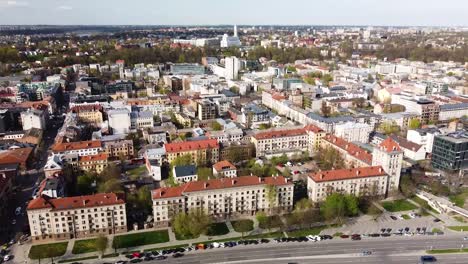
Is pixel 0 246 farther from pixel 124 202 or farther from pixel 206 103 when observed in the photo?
pixel 206 103

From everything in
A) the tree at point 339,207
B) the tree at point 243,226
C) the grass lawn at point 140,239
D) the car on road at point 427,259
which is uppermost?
the tree at point 339,207

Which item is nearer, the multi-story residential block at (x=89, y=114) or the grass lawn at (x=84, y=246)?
the grass lawn at (x=84, y=246)

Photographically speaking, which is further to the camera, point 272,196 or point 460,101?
point 460,101

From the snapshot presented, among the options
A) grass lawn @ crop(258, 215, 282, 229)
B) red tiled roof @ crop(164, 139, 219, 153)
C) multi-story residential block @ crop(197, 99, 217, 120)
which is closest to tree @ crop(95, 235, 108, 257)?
grass lawn @ crop(258, 215, 282, 229)

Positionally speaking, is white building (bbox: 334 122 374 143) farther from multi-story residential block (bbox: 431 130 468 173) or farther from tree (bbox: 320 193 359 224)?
tree (bbox: 320 193 359 224)

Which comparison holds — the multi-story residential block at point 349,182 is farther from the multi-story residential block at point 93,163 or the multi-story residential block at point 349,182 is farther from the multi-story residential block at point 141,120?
the multi-story residential block at point 141,120

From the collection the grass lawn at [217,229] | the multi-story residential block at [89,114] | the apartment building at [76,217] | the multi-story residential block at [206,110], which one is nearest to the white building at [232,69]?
the multi-story residential block at [206,110]

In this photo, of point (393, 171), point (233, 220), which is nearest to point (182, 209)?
point (233, 220)
